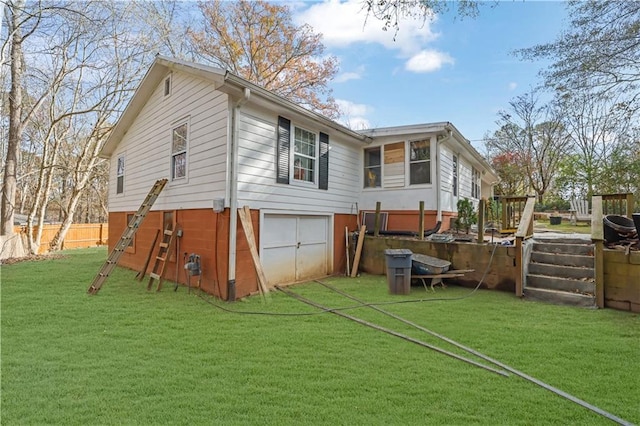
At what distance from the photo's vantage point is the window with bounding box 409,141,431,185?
9023mm

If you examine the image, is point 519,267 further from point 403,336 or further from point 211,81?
point 211,81

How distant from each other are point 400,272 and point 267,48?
16274 millimetres

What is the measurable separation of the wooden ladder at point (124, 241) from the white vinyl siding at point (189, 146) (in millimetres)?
251

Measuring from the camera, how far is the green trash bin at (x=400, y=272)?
20.8ft

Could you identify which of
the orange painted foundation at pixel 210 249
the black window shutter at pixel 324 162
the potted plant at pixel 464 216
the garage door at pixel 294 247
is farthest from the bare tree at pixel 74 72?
the potted plant at pixel 464 216

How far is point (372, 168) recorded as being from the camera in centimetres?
1003

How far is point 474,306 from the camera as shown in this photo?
5.44m

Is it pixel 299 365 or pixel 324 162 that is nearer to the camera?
pixel 299 365

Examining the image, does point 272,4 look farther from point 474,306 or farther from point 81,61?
point 474,306

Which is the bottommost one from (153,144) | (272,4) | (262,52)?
(153,144)

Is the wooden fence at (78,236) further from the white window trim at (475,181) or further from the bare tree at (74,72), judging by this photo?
the white window trim at (475,181)

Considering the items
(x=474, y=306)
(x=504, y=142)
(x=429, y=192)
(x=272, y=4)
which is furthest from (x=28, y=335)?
(x=504, y=142)

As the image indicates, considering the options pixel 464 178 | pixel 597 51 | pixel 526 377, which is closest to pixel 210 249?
pixel 526 377

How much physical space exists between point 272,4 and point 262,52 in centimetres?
251
